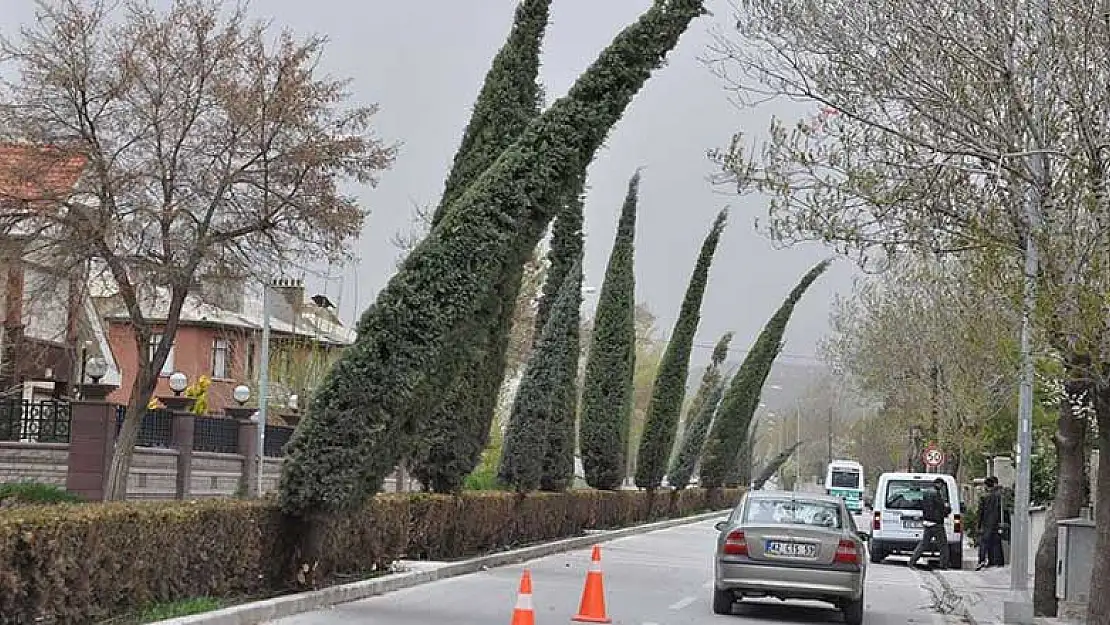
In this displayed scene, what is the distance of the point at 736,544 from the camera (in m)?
16.7

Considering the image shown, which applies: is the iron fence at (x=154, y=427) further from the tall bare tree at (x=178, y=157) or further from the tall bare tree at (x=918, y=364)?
the tall bare tree at (x=918, y=364)

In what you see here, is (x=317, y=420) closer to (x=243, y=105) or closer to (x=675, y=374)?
(x=243, y=105)

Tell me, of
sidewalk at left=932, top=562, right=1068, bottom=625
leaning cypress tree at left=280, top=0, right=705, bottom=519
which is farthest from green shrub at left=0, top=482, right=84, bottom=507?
sidewalk at left=932, top=562, right=1068, bottom=625

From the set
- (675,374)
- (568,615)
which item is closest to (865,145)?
(568,615)

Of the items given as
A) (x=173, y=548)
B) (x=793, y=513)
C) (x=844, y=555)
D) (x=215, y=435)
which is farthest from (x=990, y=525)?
(x=173, y=548)

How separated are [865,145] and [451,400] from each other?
1136cm

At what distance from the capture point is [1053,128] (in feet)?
45.0

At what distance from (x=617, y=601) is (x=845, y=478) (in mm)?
52216

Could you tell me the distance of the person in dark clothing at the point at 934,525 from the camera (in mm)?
28438

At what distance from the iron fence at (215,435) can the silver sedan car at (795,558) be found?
16.7 meters

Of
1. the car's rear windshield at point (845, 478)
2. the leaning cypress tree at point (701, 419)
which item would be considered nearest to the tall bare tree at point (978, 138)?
the leaning cypress tree at point (701, 419)

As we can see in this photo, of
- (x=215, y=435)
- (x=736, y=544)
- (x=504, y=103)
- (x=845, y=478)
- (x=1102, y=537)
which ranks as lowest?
(x=845, y=478)

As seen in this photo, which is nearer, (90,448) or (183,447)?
(90,448)

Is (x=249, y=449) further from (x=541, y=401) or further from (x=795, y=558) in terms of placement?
(x=795, y=558)
